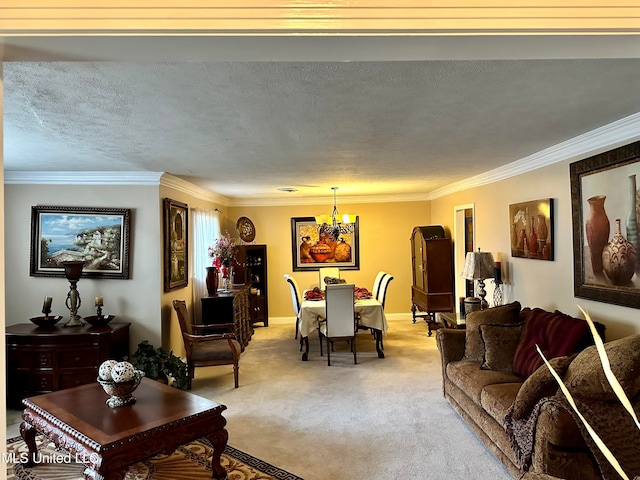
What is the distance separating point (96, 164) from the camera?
416cm

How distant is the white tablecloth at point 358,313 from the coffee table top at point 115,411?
268cm

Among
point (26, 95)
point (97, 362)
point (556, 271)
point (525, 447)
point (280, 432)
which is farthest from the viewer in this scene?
point (97, 362)

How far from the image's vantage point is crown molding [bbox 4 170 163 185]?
4574mm

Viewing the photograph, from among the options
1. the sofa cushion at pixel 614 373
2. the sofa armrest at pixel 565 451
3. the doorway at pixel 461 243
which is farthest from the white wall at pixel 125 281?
the doorway at pixel 461 243

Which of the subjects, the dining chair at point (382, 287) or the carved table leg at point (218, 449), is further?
the dining chair at point (382, 287)

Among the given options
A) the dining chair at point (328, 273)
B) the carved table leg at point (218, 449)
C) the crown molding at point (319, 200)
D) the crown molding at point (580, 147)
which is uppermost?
the crown molding at point (319, 200)

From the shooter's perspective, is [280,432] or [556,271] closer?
[280,432]

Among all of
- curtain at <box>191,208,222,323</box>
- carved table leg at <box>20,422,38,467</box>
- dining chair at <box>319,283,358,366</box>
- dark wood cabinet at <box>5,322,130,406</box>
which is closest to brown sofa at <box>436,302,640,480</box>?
dining chair at <box>319,283,358,366</box>

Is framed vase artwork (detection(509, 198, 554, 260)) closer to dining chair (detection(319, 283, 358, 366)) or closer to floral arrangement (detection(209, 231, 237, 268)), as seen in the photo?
dining chair (detection(319, 283, 358, 366))

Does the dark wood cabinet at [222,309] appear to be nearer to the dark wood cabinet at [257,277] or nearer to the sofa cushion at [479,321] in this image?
the dark wood cabinet at [257,277]

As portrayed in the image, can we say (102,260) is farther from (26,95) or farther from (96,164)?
(26,95)

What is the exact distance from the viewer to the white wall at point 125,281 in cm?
468

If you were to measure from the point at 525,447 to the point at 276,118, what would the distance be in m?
2.47

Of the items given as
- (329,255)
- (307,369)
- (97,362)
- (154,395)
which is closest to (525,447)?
(154,395)
